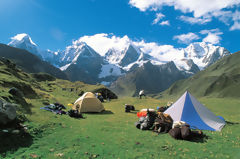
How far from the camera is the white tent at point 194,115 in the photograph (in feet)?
63.6

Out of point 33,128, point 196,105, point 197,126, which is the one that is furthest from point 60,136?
point 196,105

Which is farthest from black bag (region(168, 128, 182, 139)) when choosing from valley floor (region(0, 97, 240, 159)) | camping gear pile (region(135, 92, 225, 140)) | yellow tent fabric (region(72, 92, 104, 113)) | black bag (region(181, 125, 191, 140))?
yellow tent fabric (region(72, 92, 104, 113))

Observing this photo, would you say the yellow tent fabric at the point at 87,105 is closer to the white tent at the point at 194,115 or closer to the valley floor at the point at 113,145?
the valley floor at the point at 113,145

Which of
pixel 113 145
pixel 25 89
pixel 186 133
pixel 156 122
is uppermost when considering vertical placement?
pixel 25 89

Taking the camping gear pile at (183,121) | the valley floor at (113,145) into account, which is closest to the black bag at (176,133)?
the camping gear pile at (183,121)

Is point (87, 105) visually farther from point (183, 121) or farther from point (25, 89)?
point (183, 121)

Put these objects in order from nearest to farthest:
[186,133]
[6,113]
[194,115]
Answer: [6,113] → [186,133] → [194,115]

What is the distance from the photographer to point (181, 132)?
49.5 feet

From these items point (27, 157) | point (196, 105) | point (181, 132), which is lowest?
point (27, 157)

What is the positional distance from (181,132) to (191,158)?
4213 millimetres

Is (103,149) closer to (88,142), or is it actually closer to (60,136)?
(88,142)

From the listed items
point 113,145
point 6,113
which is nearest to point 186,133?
point 113,145

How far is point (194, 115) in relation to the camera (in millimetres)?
20328

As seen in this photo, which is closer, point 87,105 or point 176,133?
point 176,133
